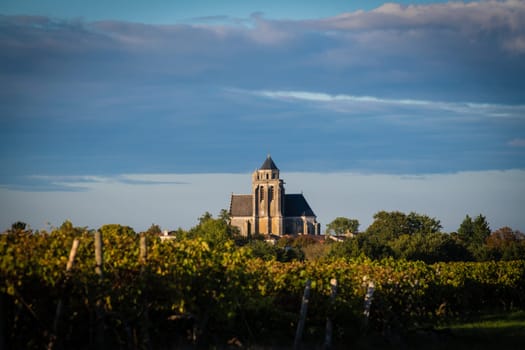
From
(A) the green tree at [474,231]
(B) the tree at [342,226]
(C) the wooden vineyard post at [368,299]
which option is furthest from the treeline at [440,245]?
(B) the tree at [342,226]

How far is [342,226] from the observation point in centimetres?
16950

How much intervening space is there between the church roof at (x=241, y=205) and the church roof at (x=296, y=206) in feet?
→ 26.8

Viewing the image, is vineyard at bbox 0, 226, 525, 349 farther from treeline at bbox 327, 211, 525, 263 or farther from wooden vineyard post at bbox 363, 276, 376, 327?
treeline at bbox 327, 211, 525, 263

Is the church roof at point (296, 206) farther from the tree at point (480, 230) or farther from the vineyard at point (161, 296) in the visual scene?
the vineyard at point (161, 296)

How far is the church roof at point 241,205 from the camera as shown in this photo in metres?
173

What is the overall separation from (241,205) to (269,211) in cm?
658

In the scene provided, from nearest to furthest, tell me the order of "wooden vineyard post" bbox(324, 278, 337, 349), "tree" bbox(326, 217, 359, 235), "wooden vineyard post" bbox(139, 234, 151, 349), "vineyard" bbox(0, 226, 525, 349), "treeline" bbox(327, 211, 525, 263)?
"vineyard" bbox(0, 226, 525, 349) → "wooden vineyard post" bbox(139, 234, 151, 349) → "wooden vineyard post" bbox(324, 278, 337, 349) → "treeline" bbox(327, 211, 525, 263) → "tree" bbox(326, 217, 359, 235)

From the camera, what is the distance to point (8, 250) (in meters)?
10.6

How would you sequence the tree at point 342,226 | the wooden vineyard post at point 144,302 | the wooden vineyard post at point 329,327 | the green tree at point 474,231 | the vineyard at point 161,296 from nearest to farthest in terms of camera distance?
the vineyard at point 161,296, the wooden vineyard post at point 144,302, the wooden vineyard post at point 329,327, the green tree at point 474,231, the tree at point 342,226

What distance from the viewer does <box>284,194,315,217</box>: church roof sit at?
17550 centimetres

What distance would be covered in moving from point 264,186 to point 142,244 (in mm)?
160202

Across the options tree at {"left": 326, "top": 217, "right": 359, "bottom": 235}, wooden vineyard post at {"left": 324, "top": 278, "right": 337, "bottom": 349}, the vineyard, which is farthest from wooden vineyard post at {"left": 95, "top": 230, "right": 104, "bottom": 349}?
tree at {"left": 326, "top": 217, "right": 359, "bottom": 235}

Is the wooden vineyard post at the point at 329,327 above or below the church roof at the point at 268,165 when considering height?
below

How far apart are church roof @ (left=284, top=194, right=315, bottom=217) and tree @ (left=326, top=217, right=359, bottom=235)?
7.09 metres
